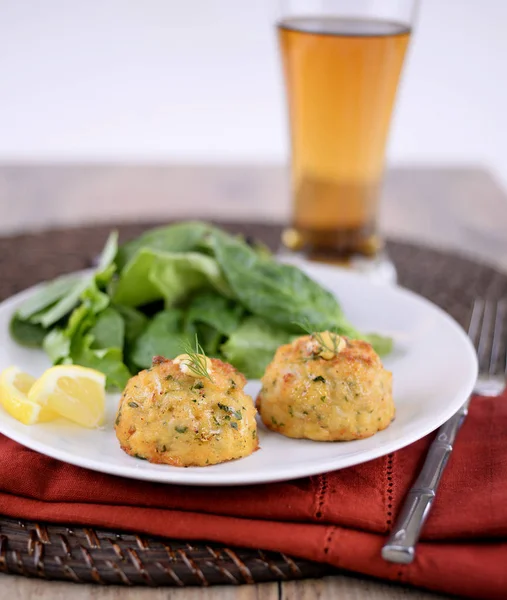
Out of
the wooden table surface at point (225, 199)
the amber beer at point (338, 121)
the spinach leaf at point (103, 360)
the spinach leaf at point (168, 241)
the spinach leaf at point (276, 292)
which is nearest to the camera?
the spinach leaf at point (103, 360)

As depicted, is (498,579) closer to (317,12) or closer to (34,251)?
(317,12)

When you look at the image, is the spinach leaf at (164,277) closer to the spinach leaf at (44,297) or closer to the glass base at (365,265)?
the spinach leaf at (44,297)

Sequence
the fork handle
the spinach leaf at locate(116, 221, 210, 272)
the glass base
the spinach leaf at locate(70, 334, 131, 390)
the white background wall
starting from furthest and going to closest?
the white background wall < the glass base < the spinach leaf at locate(116, 221, 210, 272) < the spinach leaf at locate(70, 334, 131, 390) < the fork handle

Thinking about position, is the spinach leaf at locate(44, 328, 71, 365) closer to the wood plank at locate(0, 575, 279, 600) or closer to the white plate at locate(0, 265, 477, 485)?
the white plate at locate(0, 265, 477, 485)

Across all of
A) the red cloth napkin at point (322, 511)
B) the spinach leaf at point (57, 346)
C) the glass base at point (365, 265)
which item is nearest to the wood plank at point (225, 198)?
the glass base at point (365, 265)

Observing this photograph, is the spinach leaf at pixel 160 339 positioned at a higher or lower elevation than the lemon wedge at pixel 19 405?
lower

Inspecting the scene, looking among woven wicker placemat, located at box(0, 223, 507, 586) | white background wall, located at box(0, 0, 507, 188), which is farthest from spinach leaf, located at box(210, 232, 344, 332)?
white background wall, located at box(0, 0, 507, 188)

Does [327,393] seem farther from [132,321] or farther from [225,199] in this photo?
[225,199]
